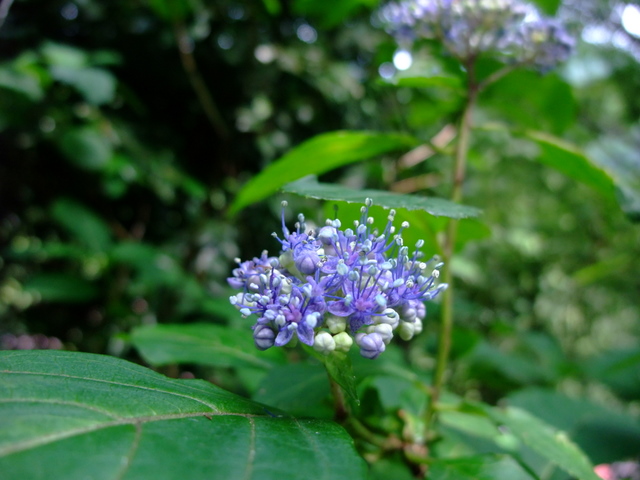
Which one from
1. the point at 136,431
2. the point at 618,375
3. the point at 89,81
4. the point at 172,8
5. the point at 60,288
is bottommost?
the point at 136,431

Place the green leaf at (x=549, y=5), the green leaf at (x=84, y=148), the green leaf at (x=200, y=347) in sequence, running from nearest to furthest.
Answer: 1. the green leaf at (x=200, y=347)
2. the green leaf at (x=549, y=5)
3. the green leaf at (x=84, y=148)

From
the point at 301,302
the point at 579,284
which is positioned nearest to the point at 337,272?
the point at 301,302

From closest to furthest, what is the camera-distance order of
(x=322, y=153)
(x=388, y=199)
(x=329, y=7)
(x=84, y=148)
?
(x=388, y=199)
(x=322, y=153)
(x=84, y=148)
(x=329, y=7)

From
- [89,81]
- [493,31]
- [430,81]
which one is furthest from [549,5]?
[89,81]

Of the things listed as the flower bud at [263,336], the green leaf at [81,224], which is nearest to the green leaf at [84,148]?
the green leaf at [81,224]

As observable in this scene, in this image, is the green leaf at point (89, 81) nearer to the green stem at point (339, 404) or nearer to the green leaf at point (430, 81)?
the green leaf at point (430, 81)

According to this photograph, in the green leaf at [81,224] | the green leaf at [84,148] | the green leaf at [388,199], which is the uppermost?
the green leaf at [84,148]

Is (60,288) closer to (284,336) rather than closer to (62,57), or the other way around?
(62,57)

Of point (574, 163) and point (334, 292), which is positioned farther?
point (574, 163)
